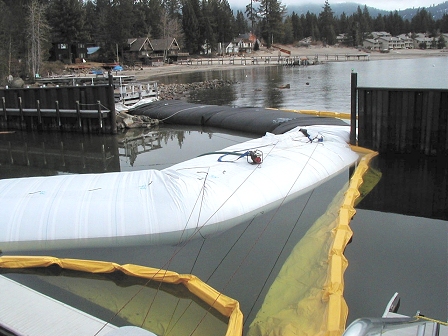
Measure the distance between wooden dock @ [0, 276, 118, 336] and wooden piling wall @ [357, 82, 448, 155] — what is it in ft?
35.1

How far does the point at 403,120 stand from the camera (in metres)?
13.3

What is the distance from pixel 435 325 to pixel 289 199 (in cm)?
616

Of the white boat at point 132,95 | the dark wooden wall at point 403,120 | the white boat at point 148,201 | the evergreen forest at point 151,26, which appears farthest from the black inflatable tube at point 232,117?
the evergreen forest at point 151,26

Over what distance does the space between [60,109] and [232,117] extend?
8.24m

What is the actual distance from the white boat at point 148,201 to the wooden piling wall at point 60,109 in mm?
10179

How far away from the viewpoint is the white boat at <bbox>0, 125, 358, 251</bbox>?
862cm

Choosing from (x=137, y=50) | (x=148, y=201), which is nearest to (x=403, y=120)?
(x=148, y=201)

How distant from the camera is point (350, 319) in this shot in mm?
6184

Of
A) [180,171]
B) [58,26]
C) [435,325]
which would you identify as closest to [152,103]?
[180,171]

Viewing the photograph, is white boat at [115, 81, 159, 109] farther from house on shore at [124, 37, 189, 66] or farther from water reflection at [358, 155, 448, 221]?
house on shore at [124, 37, 189, 66]

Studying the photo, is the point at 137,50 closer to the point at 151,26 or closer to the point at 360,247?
the point at 151,26

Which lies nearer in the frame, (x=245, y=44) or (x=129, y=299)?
(x=129, y=299)

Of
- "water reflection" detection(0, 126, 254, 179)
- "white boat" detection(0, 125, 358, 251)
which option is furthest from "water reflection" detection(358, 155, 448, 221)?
"water reflection" detection(0, 126, 254, 179)

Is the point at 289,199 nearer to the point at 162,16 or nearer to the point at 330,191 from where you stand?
the point at 330,191
